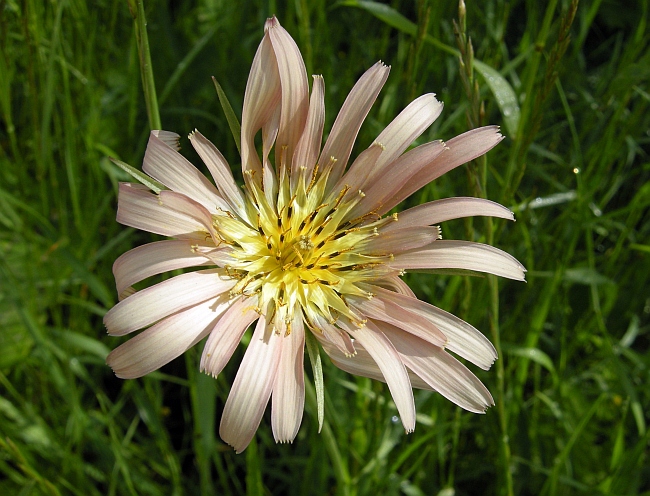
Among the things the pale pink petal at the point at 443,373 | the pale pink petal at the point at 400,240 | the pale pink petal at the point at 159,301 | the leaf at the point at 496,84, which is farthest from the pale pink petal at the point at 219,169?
the leaf at the point at 496,84

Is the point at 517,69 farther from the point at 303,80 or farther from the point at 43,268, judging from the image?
the point at 43,268

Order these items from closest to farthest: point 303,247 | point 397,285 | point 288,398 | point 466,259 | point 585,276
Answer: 1. point 288,398
2. point 466,259
3. point 397,285
4. point 303,247
5. point 585,276

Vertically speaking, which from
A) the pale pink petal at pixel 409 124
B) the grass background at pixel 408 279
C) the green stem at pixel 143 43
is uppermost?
the green stem at pixel 143 43

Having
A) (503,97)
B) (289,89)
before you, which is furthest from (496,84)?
(289,89)

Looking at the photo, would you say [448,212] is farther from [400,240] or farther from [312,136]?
[312,136]

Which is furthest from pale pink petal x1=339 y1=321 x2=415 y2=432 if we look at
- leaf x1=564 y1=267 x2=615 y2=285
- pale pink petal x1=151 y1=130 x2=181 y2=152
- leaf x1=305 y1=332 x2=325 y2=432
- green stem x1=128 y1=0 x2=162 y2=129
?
leaf x1=564 y1=267 x2=615 y2=285

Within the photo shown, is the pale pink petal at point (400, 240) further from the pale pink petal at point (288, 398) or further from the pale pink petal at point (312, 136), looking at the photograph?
the pale pink petal at point (288, 398)

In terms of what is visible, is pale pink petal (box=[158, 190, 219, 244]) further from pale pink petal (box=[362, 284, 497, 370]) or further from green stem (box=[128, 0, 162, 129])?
pale pink petal (box=[362, 284, 497, 370])
